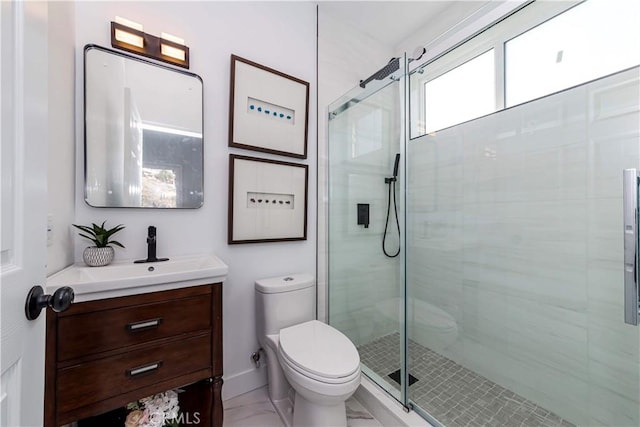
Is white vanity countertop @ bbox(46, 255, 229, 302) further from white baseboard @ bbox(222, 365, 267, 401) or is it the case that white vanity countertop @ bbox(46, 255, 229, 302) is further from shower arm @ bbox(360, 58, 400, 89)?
shower arm @ bbox(360, 58, 400, 89)

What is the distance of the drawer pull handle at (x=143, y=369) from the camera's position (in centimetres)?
94

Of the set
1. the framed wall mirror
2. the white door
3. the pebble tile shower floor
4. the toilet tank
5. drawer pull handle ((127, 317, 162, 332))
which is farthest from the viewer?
the toilet tank

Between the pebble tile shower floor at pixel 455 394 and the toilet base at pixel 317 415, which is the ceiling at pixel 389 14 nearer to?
the pebble tile shower floor at pixel 455 394

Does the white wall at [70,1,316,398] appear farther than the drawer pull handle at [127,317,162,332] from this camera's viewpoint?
Yes

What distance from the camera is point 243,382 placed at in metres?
1.61

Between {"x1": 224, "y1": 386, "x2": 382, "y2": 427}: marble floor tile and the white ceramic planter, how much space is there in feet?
3.35

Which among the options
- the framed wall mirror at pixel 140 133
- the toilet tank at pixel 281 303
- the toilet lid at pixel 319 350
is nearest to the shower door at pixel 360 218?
the toilet tank at pixel 281 303

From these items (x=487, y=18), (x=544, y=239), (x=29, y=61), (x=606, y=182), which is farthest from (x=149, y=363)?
(x=487, y=18)

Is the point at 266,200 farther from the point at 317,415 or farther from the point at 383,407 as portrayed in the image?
the point at 383,407

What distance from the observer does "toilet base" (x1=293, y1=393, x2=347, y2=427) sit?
1.18m

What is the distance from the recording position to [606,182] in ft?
4.22

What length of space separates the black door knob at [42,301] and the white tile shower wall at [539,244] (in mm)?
1452

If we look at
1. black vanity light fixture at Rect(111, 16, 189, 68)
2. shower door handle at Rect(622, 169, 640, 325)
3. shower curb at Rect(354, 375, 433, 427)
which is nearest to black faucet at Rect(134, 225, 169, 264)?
black vanity light fixture at Rect(111, 16, 189, 68)

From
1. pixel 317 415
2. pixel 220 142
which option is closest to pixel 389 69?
pixel 220 142
